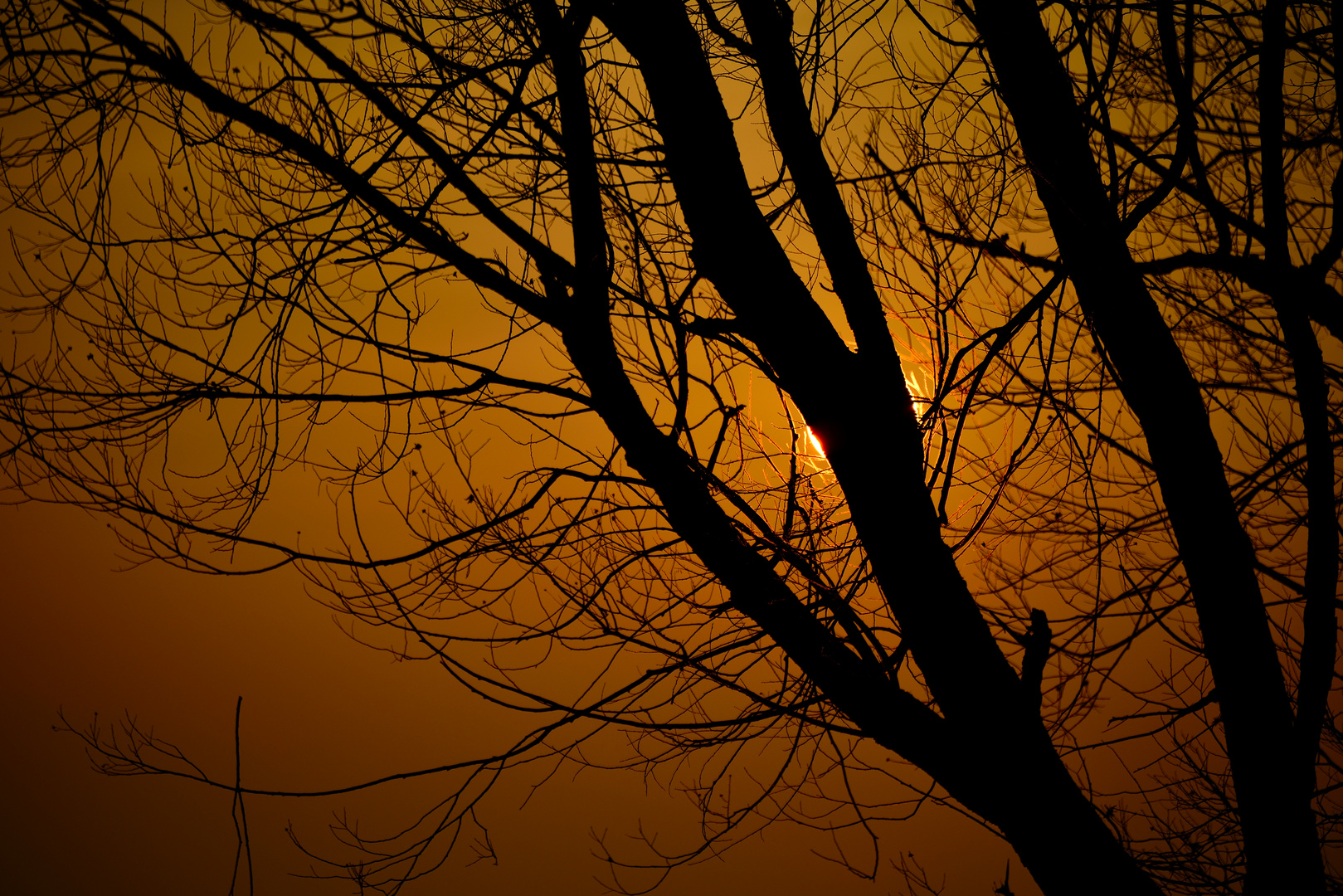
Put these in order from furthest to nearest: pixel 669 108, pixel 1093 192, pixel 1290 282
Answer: pixel 1093 192 < pixel 669 108 < pixel 1290 282

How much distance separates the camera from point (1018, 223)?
2.32 metres

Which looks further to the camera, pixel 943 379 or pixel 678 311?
pixel 678 311

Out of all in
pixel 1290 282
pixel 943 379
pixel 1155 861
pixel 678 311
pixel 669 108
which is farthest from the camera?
pixel 1155 861

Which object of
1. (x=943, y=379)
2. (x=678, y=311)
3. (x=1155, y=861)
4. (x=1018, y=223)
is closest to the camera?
(x=943, y=379)

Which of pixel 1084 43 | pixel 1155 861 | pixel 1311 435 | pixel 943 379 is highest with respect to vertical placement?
pixel 1084 43

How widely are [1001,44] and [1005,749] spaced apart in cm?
155

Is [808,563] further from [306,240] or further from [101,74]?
[101,74]

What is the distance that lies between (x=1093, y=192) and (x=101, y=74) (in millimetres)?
2000

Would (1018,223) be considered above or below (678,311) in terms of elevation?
above

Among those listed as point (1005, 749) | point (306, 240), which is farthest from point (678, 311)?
point (1005, 749)

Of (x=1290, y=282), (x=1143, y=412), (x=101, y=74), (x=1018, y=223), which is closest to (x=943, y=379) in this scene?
(x=1143, y=412)

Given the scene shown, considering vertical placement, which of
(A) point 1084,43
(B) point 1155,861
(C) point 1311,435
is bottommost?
(B) point 1155,861

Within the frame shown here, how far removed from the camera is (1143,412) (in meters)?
1.64

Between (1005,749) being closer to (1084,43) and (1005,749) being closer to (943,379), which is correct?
(943,379)
